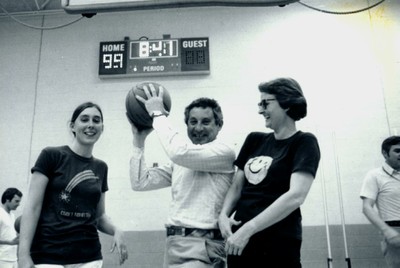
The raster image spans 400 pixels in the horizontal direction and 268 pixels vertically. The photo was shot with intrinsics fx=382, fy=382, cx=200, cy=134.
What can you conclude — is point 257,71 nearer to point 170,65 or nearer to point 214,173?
point 170,65

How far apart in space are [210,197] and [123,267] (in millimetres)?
3081

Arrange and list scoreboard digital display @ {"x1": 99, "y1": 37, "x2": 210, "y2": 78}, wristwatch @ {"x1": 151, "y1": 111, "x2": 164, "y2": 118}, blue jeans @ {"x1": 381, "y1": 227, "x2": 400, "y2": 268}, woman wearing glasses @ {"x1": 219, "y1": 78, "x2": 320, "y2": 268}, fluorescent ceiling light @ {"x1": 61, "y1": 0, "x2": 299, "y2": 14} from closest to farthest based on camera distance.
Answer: woman wearing glasses @ {"x1": 219, "y1": 78, "x2": 320, "y2": 268} → wristwatch @ {"x1": 151, "y1": 111, "x2": 164, "y2": 118} → fluorescent ceiling light @ {"x1": 61, "y1": 0, "x2": 299, "y2": 14} → blue jeans @ {"x1": 381, "y1": 227, "x2": 400, "y2": 268} → scoreboard digital display @ {"x1": 99, "y1": 37, "x2": 210, "y2": 78}

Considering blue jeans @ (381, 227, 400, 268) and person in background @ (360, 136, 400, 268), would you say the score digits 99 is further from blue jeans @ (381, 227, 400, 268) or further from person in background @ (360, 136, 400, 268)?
blue jeans @ (381, 227, 400, 268)

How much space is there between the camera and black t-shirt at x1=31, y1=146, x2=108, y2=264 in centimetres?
182

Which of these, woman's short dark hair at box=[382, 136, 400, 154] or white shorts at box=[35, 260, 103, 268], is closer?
white shorts at box=[35, 260, 103, 268]

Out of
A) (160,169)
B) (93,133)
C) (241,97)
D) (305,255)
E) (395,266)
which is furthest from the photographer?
(241,97)

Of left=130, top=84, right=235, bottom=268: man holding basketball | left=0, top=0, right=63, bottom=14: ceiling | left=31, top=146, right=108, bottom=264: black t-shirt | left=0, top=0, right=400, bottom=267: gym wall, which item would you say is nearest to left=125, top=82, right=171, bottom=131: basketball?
left=130, top=84, right=235, bottom=268: man holding basketball

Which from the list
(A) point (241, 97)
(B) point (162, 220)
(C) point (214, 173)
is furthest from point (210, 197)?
(A) point (241, 97)

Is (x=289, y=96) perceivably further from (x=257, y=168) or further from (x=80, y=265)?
(x=80, y=265)

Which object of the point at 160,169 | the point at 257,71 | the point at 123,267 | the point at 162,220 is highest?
the point at 257,71

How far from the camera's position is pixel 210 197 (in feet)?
6.31

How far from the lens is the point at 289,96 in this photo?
A: 181cm

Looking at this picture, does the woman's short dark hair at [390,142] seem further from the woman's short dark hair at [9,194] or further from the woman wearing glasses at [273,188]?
the woman's short dark hair at [9,194]

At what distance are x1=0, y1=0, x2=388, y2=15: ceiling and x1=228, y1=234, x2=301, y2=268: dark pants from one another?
4495mm
